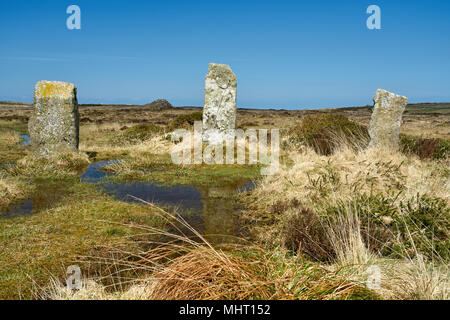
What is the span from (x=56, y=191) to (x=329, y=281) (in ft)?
24.2

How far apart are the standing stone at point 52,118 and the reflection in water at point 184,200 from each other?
217 cm

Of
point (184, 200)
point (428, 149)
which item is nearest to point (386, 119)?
point (428, 149)

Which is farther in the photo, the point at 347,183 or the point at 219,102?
the point at 219,102

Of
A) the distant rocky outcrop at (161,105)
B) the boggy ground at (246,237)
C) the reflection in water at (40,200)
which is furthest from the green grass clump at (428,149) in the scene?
the distant rocky outcrop at (161,105)

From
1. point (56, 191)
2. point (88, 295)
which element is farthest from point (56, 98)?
point (88, 295)

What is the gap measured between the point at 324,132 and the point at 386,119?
2.81 metres

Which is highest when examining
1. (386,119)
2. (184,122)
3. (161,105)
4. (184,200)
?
(161,105)

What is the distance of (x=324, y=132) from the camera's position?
14.4m

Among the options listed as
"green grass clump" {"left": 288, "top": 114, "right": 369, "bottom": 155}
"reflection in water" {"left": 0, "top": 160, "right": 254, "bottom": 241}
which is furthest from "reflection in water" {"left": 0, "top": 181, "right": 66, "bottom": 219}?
"green grass clump" {"left": 288, "top": 114, "right": 369, "bottom": 155}

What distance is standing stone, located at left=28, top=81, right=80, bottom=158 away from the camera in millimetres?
11156

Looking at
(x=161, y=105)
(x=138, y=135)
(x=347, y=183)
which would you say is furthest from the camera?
(x=161, y=105)

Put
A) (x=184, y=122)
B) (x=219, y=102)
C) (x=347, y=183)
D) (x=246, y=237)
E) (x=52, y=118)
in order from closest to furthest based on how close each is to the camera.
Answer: (x=246, y=237), (x=347, y=183), (x=52, y=118), (x=219, y=102), (x=184, y=122)

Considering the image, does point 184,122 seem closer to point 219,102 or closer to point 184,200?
point 219,102

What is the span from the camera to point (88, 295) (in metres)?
2.99
